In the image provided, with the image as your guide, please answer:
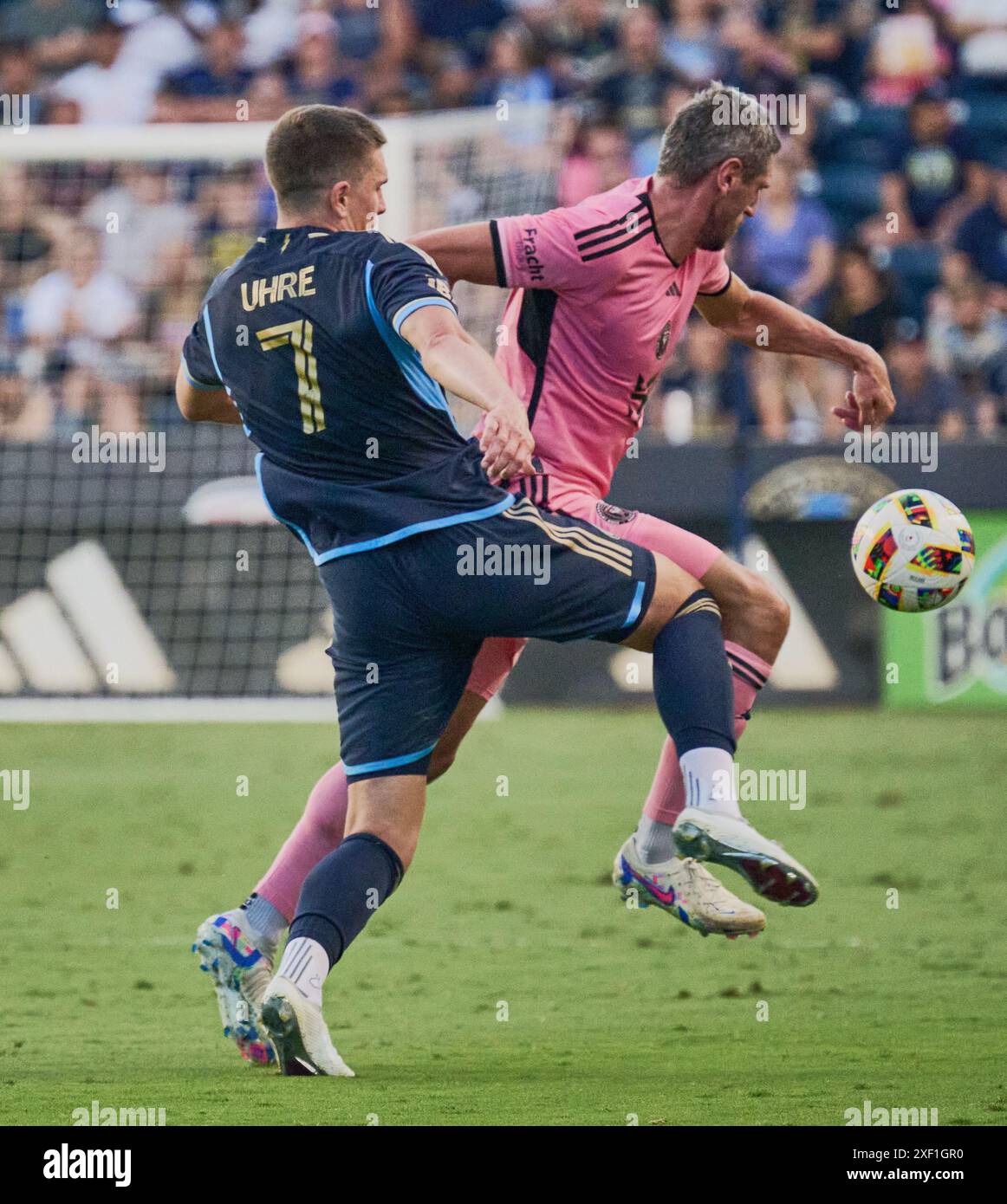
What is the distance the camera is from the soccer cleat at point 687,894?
534 centimetres

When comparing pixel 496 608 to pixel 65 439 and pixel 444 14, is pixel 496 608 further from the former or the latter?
pixel 444 14

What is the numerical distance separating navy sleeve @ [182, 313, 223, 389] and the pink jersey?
79cm

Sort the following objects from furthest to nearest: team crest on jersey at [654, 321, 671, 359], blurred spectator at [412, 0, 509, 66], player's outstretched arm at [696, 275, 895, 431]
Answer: blurred spectator at [412, 0, 509, 66], player's outstretched arm at [696, 275, 895, 431], team crest on jersey at [654, 321, 671, 359]

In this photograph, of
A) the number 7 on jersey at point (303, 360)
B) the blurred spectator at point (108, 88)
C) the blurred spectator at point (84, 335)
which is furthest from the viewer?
the blurred spectator at point (108, 88)

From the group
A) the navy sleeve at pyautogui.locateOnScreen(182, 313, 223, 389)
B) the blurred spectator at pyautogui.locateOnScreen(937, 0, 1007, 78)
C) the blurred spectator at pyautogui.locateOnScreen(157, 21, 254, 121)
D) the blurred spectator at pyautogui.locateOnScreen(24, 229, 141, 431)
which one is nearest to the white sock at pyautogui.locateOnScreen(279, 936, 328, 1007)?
the navy sleeve at pyautogui.locateOnScreen(182, 313, 223, 389)

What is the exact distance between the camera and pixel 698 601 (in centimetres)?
524

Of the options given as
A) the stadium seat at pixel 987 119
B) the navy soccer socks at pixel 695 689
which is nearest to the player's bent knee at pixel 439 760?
the navy soccer socks at pixel 695 689

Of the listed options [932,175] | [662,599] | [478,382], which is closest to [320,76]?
[932,175]

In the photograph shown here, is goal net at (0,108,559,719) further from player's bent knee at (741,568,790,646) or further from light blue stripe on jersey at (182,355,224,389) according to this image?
player's bent knee at (741,568,790,646)

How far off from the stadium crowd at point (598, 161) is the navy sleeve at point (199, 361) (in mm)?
8172

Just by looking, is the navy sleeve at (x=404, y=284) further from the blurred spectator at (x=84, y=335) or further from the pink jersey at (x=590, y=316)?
the blurred spectator at (x=84, y=335)

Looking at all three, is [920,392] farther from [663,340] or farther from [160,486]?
[663,340]

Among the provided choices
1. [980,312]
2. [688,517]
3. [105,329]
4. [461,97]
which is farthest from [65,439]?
[980,312]

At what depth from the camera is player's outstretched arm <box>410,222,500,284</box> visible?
5.39 metres
